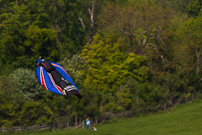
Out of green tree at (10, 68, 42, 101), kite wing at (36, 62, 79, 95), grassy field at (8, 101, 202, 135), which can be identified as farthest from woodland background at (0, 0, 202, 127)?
kite wing at (36, 62, 79, 95)

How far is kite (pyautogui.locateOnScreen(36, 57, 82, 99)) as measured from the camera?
1605 cm

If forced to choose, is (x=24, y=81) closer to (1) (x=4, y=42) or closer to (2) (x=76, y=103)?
(2) (x=76, y=103)

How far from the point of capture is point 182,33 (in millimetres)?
76750

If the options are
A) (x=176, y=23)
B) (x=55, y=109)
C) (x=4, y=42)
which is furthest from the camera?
(x=176, y=23)

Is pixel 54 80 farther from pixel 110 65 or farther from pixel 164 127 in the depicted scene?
pixel 110 65

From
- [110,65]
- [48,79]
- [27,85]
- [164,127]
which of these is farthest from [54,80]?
[110,65]

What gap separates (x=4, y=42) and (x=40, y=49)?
704 centimetres

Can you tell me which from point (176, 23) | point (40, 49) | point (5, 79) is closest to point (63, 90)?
point (5, 79)

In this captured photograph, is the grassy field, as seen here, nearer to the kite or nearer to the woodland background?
the woodland background

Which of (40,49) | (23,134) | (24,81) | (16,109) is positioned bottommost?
(23,134)

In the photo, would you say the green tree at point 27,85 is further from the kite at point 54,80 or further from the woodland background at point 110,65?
the kite at point 54,80

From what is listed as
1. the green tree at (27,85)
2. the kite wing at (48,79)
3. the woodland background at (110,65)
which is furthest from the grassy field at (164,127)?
the kite wing at (48,79)

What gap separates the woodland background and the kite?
136ft

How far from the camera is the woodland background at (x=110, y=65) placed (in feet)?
196
